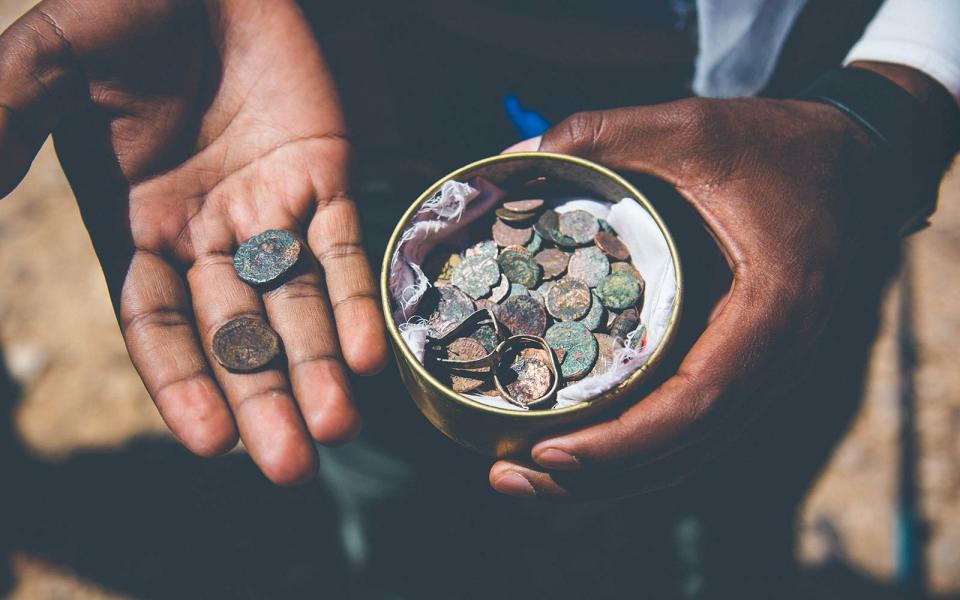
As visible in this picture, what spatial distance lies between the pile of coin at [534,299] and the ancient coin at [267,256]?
43cm

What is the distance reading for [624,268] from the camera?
182 cm

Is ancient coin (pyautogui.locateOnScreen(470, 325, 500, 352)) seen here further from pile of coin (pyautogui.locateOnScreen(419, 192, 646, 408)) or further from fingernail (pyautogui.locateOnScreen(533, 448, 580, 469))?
fingernail (pyautogui.locateOnScreen(533, 448, 580, 469))

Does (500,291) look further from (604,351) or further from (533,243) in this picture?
(604,351)

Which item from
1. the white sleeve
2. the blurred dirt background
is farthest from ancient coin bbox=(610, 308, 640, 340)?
the blurred dirt background

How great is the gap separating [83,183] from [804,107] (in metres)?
2.17

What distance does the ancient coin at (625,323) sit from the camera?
68.6 inches

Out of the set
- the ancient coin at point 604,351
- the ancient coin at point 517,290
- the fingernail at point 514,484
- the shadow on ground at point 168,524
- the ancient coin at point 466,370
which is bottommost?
the shadow on ground at point 168,524

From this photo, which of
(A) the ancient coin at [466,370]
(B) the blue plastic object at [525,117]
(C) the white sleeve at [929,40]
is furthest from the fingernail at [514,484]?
(C) the white sleeve at [929,40]

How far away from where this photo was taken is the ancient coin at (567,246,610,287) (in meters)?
1.86

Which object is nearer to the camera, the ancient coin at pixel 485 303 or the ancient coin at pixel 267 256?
the ancient coin at pixel 485 303

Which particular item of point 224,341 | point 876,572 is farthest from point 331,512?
point 876,572

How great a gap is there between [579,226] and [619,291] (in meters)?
0.23

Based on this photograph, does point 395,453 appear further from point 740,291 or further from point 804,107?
point 804,107

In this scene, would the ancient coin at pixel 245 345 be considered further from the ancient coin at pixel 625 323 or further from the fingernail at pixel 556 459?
the ancient coin at pixel 625 323
